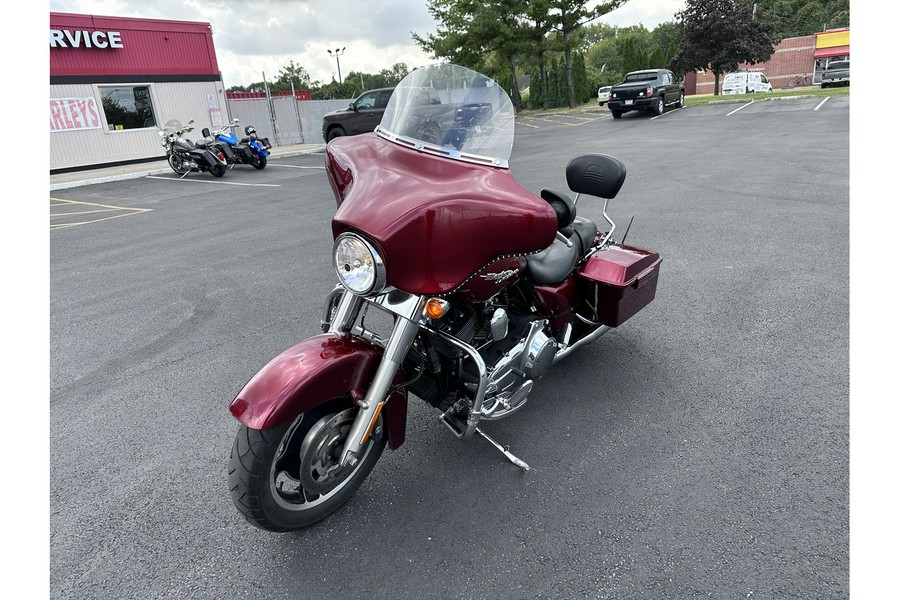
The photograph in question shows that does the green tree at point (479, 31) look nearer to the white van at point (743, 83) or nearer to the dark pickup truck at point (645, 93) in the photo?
the dark pickup truck at point (645, 93)

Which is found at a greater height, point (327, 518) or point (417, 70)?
point (417, 70)

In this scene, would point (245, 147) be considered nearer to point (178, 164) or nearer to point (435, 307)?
point (178, 164)

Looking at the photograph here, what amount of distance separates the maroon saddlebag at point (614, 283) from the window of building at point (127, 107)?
18.9 metres

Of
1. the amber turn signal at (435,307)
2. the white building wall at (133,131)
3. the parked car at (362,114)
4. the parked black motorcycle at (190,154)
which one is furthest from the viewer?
the parked car at (362,114)

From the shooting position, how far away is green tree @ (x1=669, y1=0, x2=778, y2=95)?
31609mm

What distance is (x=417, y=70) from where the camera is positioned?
2.48 meters

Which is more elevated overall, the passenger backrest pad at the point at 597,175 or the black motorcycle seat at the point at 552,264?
the passenger backrest pad at the point at 597,175

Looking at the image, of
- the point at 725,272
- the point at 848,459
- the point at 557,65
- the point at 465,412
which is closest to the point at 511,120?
the point at 465,412

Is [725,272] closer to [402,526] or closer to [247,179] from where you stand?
[402,526]

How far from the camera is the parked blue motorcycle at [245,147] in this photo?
1426cm

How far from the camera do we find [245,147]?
47.5 feet

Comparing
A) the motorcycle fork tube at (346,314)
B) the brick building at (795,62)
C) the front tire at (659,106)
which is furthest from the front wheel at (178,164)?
the brick building at (795,62)

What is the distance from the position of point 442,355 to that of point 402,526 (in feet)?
2.60

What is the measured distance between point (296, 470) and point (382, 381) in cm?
58
